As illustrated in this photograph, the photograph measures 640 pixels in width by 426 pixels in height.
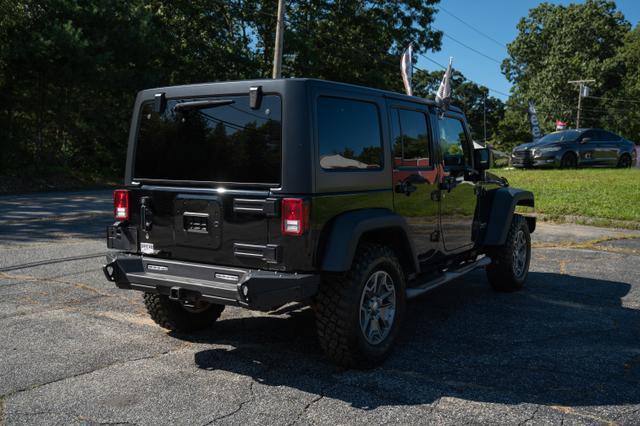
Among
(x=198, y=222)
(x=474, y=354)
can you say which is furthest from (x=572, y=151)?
(x=198, y=222)

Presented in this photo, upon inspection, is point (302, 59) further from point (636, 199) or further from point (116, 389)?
point (116, 389)

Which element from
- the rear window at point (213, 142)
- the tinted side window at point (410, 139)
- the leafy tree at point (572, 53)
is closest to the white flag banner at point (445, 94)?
the tinted side window at point (410, 139)

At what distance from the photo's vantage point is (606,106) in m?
54.3

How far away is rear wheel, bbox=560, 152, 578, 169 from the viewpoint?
67.4ft

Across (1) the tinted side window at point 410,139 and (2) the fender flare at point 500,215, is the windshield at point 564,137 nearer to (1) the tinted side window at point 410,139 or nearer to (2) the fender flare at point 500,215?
(2) the fender flare at point 500,215

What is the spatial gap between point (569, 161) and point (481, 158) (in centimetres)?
1620

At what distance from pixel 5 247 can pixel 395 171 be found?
6.28 m

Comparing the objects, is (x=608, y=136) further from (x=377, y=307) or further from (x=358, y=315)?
(x=358, y=315)

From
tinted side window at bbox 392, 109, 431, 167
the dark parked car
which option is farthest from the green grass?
tinted side window at bbox 392, 109, 431, 167

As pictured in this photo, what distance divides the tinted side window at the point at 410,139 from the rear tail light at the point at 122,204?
205 cm

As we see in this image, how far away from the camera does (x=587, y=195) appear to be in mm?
13547

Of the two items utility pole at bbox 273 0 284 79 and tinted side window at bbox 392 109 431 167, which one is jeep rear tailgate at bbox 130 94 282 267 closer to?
tinted side window at bbox 392 109 431 167

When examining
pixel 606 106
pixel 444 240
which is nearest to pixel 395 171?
pixel 444 240

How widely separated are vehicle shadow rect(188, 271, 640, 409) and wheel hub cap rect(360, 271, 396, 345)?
0.23 m
